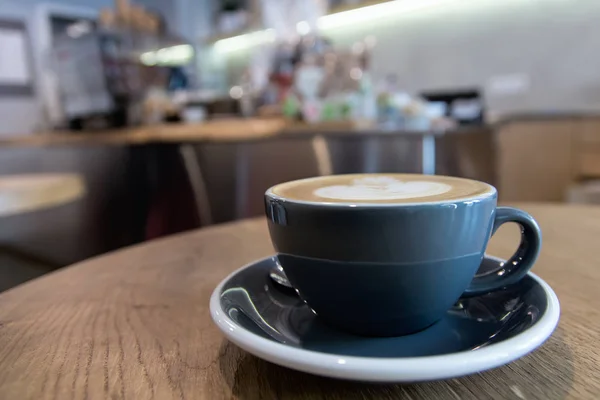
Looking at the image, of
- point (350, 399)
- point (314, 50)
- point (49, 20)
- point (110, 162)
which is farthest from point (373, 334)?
point (49, 20)

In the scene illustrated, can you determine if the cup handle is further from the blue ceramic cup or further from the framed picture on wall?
the framed picture on wall

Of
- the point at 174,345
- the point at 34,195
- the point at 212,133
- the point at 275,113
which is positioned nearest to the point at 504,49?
the point at 275,113

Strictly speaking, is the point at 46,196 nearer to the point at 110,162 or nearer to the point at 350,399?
the point at 110,162

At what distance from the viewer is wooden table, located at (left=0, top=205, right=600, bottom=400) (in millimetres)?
239

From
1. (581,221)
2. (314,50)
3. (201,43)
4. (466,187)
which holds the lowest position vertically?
(581,221)

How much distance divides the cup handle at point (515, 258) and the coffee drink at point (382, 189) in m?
0.02

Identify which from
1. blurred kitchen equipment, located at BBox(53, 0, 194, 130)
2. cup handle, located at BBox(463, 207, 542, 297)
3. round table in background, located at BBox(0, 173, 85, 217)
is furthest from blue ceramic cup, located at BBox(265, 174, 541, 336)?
blurred kitchen equipment, located at BBox(53, 0, 194, 130)

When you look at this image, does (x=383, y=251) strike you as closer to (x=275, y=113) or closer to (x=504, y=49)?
(x=275, y=113)

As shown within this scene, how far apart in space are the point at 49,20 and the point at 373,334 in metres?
3.32

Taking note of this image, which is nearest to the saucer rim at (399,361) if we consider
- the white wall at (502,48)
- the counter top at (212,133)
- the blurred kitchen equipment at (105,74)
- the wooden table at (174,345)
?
the wooden table at (174,345)

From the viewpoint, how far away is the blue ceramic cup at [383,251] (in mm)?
254

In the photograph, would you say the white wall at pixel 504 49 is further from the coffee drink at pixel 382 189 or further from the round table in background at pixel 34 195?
the coffee drink at pixel 382 189

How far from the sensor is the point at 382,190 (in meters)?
0.30

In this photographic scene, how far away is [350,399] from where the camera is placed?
9.1 inches
